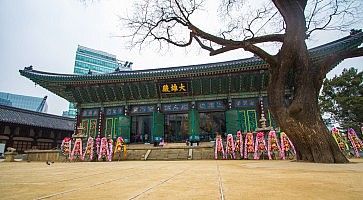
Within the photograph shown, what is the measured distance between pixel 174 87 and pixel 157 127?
10.9ft

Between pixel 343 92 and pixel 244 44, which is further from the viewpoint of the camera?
pixel 343 92

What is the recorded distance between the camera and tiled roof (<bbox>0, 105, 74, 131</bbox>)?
20969mm

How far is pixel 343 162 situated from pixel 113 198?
6039 mm

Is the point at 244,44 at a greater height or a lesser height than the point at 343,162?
greater

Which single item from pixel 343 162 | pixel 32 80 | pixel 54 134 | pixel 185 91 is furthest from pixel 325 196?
pixel 54 134

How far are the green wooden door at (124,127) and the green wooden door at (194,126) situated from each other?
4.90 meters

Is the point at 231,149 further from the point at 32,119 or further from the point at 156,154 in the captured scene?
the point at 32,119

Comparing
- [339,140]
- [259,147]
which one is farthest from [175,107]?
[339,140]

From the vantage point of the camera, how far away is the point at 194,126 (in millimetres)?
16281

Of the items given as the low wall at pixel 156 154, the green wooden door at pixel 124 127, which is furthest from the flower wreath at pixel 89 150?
the green wooden door at pixel 124 127

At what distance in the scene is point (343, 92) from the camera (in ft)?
71.9

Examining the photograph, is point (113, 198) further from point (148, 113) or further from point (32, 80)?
point (32, 80)

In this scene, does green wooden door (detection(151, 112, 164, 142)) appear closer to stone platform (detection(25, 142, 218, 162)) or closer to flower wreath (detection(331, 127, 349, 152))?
stone platform (detection(25, 142, 218, 162))

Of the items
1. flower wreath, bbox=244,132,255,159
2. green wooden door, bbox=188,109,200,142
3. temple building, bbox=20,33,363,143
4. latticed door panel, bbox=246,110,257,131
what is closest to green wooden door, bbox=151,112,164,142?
temple building, bbox=20,33,363,143
